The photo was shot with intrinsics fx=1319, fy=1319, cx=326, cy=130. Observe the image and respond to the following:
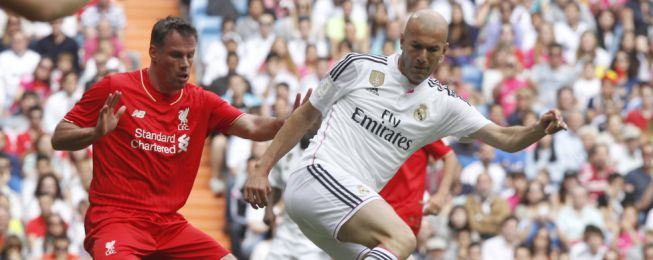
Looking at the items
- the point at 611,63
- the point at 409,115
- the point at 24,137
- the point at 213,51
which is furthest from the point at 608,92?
the point at 409,115

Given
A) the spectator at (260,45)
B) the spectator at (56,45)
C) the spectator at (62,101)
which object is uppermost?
the spectator at (56,45)

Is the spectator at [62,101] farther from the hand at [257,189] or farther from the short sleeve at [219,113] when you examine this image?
the hand at [257,189]

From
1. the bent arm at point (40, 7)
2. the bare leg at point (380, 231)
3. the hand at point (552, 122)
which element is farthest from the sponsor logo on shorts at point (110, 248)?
the bent arm at point (40, 7)

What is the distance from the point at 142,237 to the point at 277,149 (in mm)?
978

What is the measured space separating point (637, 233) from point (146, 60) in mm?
7155

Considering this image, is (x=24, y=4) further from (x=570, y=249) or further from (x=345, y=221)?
(x=570, y=249)

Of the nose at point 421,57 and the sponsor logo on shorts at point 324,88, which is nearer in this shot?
the nose at point 421,57

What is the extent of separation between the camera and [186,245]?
26.7 ft

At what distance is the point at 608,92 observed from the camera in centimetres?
1892

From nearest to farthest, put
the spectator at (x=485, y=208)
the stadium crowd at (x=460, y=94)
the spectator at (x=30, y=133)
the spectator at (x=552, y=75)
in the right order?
the stadium crowd at (x=460, y=94) < the spectator at (x=30, y=133) < the spectator at (x=485, y=208) < the spectator at (x=552, y=75)

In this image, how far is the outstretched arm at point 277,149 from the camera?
7.84 m

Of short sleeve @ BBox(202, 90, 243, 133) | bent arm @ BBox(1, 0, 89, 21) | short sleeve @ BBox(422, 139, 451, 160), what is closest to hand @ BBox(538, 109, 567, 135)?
short sleeve @ BBox(202, 90, 243, 133)

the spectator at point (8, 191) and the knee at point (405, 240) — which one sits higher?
the knee at point (405, 240)

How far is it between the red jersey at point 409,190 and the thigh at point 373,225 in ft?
8.83
